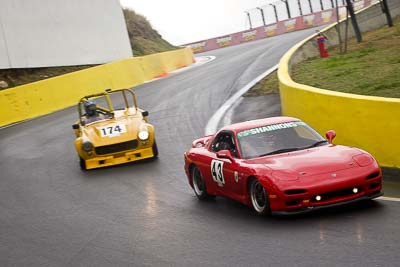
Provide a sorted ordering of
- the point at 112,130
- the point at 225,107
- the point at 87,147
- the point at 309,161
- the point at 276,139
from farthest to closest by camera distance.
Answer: the point at 225,107, the point at 112,130, the point at 87,147, the point at 276,139, the point at 309,161

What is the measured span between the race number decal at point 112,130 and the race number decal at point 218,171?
5.10m

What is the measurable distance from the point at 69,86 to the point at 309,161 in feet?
64.4

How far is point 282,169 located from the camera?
855 cm

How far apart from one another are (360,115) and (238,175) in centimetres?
274

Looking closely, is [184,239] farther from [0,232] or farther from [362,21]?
[362,21]

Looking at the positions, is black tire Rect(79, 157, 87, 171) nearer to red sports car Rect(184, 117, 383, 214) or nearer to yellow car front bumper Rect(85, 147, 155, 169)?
yellow car front bumper Rect(85, 147, 155, 169)

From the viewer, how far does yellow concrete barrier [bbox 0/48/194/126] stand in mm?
24453

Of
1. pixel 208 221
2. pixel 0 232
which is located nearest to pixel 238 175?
pixel 208 221

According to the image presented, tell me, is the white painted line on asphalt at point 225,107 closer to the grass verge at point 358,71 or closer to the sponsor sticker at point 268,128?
the grass verge at point 358,71

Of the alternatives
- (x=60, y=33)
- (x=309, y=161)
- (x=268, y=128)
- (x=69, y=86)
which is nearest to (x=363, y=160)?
(x=309, y=161)

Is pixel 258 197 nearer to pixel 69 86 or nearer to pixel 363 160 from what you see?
pixel 363 160

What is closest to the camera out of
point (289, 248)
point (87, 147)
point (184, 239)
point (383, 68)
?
point (289, 248)

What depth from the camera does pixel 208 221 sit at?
356 inches

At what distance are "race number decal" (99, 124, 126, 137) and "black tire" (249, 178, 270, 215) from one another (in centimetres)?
637
